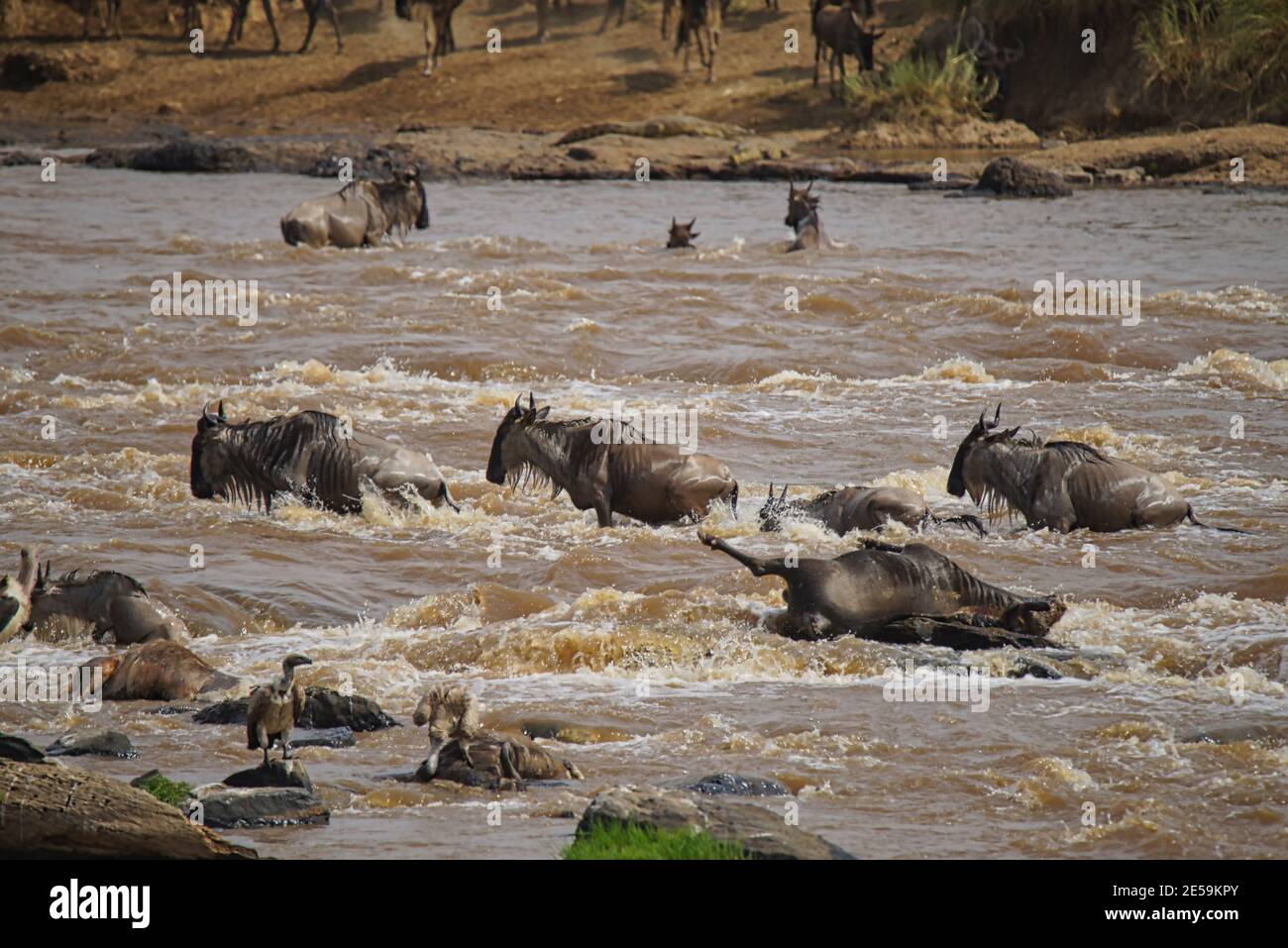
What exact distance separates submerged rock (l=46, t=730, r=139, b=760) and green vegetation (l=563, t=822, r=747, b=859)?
221 centimetres

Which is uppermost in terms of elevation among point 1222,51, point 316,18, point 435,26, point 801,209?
point 316,18

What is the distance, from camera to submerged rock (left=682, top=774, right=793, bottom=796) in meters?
5.98

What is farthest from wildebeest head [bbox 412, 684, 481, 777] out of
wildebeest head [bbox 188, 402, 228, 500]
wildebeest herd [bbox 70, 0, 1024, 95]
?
wildebeest herd [bbox 70, 0, 1024, 95]

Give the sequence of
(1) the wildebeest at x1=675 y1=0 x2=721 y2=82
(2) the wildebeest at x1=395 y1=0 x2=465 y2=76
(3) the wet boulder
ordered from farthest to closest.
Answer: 1. (2) the wildebeest at x1=395 y1=0 x2=465 y2=76
2. (1) the wildebeest at x1=675 y1=0 x2=721 y2=82
3. (3) the wet boulder

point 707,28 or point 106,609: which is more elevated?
point 707,28

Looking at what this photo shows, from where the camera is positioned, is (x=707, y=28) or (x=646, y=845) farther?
(x=707, y=28)

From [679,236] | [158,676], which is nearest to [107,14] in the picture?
[679,236]

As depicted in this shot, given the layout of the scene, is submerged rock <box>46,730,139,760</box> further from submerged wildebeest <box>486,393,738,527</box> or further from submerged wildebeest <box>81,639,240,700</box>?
submerged wildebeest <box>486,393,738,527</box>

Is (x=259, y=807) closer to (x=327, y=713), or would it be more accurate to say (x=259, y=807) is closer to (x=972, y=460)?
(x=327, y=713)

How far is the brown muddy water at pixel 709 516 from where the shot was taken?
634 cm

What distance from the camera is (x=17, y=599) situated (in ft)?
25.9

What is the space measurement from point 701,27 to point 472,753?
31.5 metres
